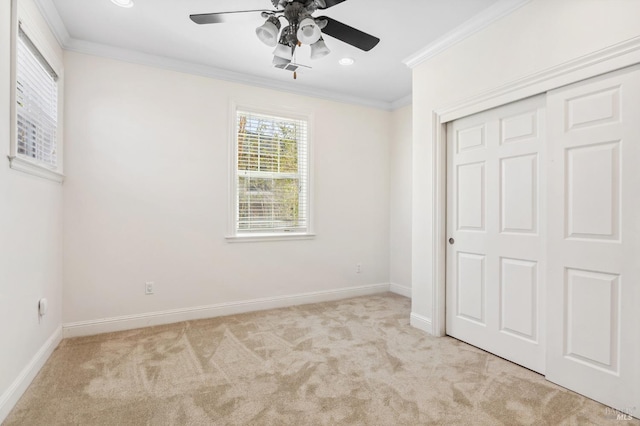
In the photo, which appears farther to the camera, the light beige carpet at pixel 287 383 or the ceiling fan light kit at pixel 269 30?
the ceiling fan light kit at pixel 269 30

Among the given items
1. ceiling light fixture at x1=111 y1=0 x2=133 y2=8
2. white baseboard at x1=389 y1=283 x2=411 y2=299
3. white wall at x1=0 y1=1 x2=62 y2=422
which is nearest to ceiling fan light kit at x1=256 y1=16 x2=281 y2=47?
ceiling light fixture at x1=111 y1=0 x2=133 y2=8

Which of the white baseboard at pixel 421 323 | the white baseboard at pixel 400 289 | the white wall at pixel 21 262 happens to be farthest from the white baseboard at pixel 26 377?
the white baseboard at pixel 400 289

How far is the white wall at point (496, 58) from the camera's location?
6.47 feet

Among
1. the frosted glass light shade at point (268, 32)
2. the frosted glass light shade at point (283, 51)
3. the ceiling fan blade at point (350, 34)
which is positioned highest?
the ceiling fan blade at point (350, 34)

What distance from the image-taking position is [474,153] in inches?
112

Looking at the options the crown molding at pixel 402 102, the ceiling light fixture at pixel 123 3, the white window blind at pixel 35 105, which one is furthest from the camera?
the crown molding at pixel 402 102

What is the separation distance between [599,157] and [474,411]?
5.52 feet

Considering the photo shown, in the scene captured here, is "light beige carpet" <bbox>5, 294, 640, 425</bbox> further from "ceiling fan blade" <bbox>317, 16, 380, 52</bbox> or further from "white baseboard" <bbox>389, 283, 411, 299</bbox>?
"ceiling fan blade" <bbox>317, 16, 380, 52</bbox>

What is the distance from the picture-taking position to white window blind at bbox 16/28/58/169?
2219mm

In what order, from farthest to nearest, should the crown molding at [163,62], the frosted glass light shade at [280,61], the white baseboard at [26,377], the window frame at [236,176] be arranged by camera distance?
the window frame at [236,176] → the crown molding at [163,62] → the frosted glass light shade at [280,61] → the white baseboard at [26,377]

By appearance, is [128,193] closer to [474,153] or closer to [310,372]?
[310,372]

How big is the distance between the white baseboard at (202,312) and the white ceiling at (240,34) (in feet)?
8.32

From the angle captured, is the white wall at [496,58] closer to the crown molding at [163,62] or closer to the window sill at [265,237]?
the crown molding at [163,62]

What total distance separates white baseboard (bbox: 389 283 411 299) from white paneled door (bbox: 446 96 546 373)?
54.8 inches
